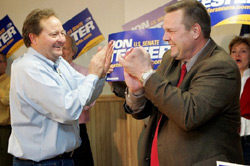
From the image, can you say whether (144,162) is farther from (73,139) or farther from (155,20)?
(155,20)

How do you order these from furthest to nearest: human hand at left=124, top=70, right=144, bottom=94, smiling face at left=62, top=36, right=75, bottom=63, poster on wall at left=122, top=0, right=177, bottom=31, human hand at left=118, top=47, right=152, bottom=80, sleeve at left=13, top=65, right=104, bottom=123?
smiling face at left=62, top=36, right=75, bottom=63 → poster on wall at left=122, top=0, right=177, bottom=31 → sleeve at left=13, top=65, right=104, bottom=123 → human hand at left=124, top=70, right=144, bottom=94 → human hand at left=118, top=47, right=152, bottom=80

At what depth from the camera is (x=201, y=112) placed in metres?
1.38

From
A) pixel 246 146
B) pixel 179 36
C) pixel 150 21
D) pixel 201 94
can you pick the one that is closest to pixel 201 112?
pixel 201 94

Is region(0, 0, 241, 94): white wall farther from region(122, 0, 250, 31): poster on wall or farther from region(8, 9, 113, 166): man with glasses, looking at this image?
region(8, 9, 113, 166): man with glasses

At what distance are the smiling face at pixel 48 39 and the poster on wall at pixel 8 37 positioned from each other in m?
2.52

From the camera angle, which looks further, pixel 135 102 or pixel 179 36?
pixel 135 102

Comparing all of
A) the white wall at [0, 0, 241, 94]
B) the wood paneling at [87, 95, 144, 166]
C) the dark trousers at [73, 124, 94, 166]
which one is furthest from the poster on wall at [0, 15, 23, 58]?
the dark trousers at [73, 124, 94, 166]

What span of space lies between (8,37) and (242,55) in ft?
10.1

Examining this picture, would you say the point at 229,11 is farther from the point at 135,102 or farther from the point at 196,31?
the point at 135,102

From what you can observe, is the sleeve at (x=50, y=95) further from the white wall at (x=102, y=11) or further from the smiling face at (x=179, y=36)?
the white wall at (x=102, y=11)

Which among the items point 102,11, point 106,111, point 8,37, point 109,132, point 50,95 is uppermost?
point 102,11

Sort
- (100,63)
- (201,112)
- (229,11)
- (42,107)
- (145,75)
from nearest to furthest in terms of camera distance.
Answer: (201,112)
(145,75)
(42,107)
(100,63)
(229,11)

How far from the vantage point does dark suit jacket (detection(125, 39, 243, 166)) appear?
1.39 meters

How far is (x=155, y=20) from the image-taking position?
10.4 feet
